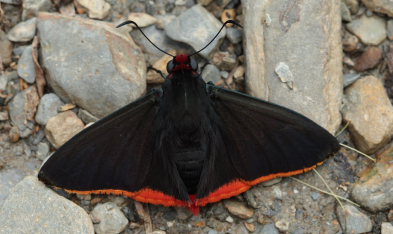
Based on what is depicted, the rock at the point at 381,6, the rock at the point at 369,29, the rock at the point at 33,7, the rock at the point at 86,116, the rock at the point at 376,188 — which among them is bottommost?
the rock at the point at 86,116

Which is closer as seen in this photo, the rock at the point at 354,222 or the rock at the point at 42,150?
the rock at the point at 354,222

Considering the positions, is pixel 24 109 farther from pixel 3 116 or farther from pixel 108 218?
pixel 108 218

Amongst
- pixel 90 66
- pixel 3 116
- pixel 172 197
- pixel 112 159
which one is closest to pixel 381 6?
pixel 172 197

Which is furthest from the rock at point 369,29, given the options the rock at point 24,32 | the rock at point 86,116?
the rock at point 24,32

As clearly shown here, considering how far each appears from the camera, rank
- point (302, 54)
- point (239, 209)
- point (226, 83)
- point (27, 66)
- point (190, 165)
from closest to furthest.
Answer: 1. point (190, 165)
2. point (239, 209)
3. point (302, 54)
4. point (27, 66)
5. point (226, 83)

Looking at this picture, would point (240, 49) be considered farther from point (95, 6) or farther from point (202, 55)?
point (95, 6)

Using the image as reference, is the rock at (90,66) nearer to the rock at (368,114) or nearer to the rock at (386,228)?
the rock at (368,114)
